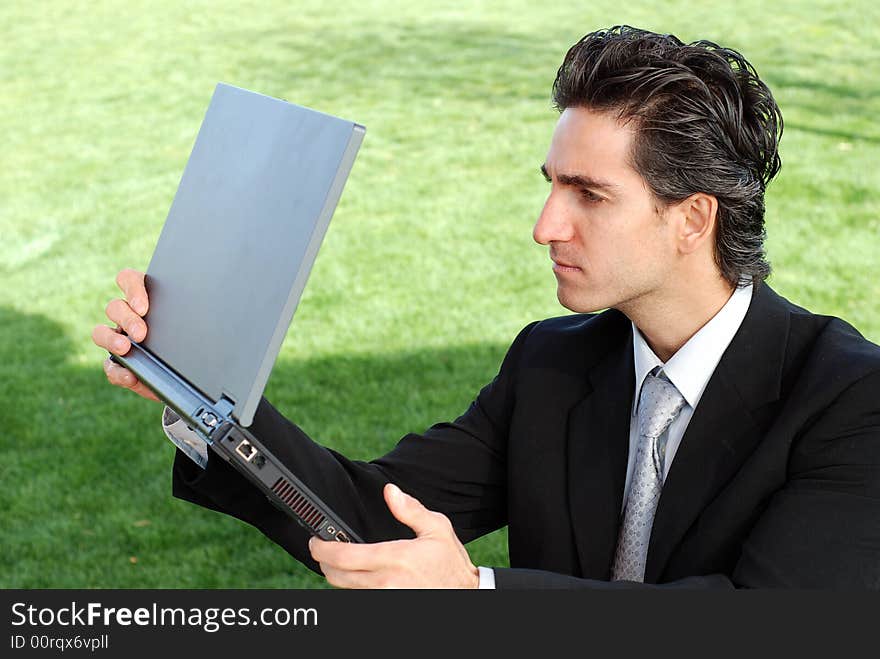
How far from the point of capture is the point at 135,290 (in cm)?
227

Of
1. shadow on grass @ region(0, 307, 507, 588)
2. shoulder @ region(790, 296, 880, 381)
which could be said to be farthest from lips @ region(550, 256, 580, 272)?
shadow on grass @ region(0, 307, 507, 588)

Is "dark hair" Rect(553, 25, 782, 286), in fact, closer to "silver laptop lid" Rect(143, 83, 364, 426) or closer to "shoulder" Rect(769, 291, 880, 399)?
"shoulder" Rect(769, 291, 880, 399)

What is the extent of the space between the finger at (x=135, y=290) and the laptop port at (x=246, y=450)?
0.48 meters

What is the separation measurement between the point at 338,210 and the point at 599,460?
22.8 ft

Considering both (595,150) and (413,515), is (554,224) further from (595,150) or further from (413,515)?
(413,515)

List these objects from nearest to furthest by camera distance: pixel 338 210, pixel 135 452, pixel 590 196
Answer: pixel 590 196 < pixel 135 452 < pixel 338 210

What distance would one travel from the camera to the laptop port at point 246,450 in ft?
6.16

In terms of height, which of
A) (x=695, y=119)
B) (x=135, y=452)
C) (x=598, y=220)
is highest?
(x=695, y=119)

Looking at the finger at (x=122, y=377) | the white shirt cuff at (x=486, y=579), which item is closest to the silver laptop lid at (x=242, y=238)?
the finger at (x=122, y=377)

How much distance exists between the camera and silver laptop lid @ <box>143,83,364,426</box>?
1777 millimetres

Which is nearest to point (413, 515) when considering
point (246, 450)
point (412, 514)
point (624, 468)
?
point (412, 514)

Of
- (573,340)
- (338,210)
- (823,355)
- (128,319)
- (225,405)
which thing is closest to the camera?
(225,405)

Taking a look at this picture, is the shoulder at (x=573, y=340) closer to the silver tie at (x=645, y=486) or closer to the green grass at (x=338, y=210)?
the silver tie at (x=645, y=486)

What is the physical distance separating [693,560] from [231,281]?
108 cm
